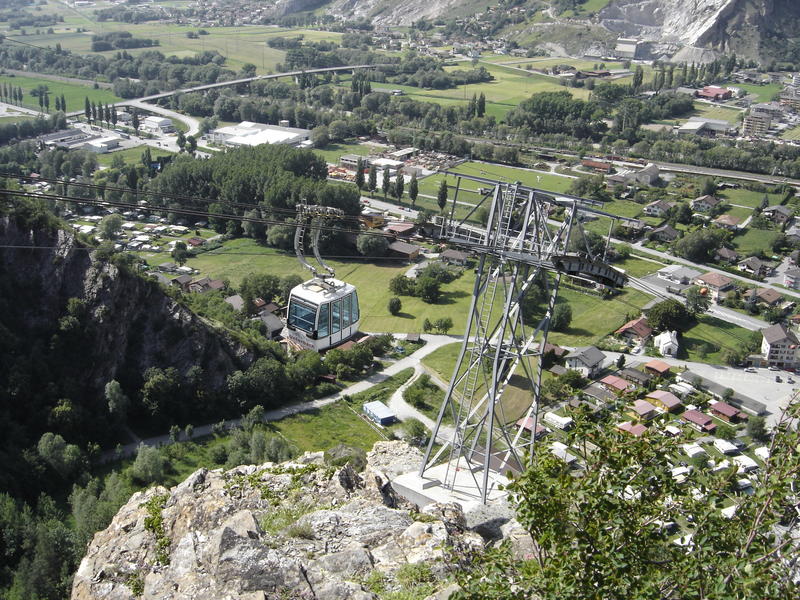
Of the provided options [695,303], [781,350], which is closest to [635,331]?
[695,303]

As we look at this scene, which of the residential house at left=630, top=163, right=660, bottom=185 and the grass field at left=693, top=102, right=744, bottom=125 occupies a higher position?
the grass field at left=693, top=102, right=744, bottom=125

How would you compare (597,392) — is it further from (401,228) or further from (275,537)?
(401,228)

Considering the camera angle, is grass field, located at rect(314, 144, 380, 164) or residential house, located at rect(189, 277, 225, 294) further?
grass field, located at rect(314, 144, 380, 164)

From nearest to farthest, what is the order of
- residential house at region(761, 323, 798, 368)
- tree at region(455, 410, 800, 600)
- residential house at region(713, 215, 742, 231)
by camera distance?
tree at region(455, 410, 800, 600), residential house at region(761, 323, 798, 368), residential house at region(713, 215, 742, 231)

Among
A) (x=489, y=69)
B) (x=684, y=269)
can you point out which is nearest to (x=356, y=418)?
(x=684, y=269)

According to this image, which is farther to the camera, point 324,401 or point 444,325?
point 444,325

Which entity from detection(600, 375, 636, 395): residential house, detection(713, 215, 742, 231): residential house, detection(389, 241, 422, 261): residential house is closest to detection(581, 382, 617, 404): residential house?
detection(600, 375, 636, 395): residential house

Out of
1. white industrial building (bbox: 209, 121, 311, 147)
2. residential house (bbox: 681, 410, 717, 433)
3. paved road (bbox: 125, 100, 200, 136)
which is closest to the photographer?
residential house (bbox: 681, 410, 717, 433)

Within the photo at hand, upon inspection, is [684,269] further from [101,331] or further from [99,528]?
[99,528]

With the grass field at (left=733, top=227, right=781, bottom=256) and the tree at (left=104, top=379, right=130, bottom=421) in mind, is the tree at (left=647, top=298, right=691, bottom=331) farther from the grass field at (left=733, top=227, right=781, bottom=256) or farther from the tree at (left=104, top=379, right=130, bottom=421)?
the tree at (left=104, top=379, right=130, bottom=421)
